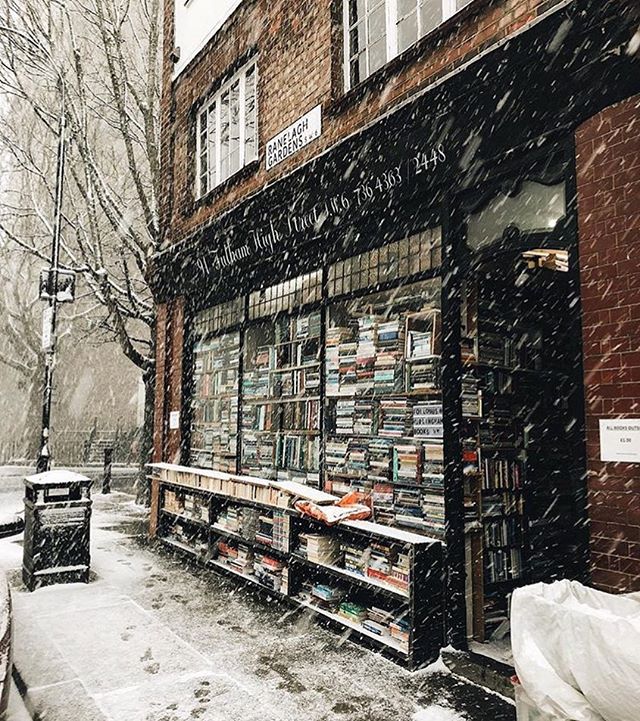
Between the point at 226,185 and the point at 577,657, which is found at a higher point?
the point at 226,185

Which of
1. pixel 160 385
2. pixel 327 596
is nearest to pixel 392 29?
pixel 327 596

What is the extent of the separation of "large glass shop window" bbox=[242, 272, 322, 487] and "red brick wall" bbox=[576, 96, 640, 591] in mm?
3518

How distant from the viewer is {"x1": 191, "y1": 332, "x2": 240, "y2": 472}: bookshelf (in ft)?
29.5

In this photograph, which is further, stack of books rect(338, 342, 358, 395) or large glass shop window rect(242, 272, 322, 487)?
large glass shop window rect(242, 272, 322, 487)

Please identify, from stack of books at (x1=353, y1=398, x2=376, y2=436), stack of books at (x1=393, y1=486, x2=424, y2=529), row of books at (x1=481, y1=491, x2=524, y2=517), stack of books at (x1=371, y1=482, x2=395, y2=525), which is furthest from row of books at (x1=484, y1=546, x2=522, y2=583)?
stack of books at (x1=353, y1=398, x2=376, y2=436)

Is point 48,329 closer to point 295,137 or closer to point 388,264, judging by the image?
point 295,137

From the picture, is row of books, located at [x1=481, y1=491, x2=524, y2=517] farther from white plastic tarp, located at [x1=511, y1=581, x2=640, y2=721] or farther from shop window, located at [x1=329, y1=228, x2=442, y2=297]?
white plastic tarp, located at [x1=511, y1=581, x2=640, y2=721]

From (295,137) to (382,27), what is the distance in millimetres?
1576

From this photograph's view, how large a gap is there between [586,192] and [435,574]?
312 centimetres

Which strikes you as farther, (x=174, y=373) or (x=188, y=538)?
(x=174, y=373)

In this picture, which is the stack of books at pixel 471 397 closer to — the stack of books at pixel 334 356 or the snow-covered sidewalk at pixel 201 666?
the stack of books at pixel 334 356

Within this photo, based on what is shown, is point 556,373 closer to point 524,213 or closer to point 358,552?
point 524,213

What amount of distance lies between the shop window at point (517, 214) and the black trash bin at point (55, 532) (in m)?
5.28

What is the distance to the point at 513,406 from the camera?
620 centimetres
